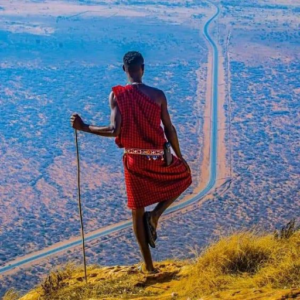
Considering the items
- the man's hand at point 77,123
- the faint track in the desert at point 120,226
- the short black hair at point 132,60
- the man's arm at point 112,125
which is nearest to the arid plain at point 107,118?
the faint track in the desert at point 120,226

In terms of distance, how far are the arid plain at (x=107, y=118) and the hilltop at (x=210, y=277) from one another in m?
0.49

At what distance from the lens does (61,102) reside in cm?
2217

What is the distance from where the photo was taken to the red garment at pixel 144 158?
183 inches

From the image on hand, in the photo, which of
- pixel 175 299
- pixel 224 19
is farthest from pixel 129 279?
pixel 224 19

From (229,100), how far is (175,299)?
18481mm

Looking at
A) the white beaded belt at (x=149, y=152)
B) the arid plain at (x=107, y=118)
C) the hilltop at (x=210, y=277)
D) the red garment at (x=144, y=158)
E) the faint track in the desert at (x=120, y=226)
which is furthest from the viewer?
the arid plain at (x=107, y=118)

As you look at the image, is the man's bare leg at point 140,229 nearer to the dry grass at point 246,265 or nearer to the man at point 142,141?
the man at point 142,141

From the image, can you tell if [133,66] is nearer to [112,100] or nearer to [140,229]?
[112,100]

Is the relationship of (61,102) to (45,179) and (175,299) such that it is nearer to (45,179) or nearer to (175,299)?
(45,179)

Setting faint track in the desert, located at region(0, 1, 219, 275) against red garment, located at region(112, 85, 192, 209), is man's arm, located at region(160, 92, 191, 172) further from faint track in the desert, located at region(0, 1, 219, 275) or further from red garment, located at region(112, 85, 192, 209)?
faint track in the desert, located at region(0, 1, 219, 275)

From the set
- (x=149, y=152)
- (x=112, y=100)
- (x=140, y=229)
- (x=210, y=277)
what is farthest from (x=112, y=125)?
(x=210, y=277)

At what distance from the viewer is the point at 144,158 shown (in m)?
4.78

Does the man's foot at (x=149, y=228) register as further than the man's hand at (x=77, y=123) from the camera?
Yes

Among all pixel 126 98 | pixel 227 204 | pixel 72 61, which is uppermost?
pixel 126 98
